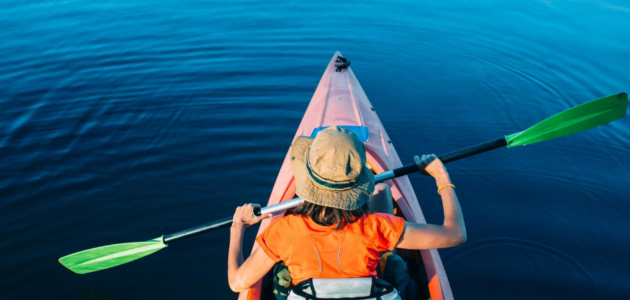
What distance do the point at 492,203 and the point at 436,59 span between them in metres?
3.78

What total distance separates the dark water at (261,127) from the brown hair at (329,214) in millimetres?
1783

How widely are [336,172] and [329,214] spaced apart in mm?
180

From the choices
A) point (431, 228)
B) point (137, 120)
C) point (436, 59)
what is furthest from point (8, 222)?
point (436, 59)

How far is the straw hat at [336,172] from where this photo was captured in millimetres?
1717

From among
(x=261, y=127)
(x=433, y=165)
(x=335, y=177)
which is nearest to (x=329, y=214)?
(x=335, y=177)

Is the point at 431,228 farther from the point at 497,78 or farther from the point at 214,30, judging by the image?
the point at 214,30

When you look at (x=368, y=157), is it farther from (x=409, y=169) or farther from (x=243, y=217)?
(x=243, y=217)

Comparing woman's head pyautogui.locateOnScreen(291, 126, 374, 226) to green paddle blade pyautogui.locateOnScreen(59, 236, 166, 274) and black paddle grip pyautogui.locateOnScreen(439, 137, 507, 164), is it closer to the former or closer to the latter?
black paddle grip pyautogui.locateOnScreen(439, 137, 507, 164)

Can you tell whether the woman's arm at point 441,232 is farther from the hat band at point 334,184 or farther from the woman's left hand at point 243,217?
the woman's left hand at point 243,217

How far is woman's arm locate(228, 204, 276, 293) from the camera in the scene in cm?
189

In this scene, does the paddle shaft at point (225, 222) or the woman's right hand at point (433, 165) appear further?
the paddle shaft at point (225, 222)

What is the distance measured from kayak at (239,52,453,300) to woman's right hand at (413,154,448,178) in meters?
0.59

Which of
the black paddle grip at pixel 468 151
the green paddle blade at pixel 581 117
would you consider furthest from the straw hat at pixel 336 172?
the green paddle blade at pixel 581 117

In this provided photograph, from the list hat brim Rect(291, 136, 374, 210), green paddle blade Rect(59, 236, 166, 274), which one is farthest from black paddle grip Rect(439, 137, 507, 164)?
green paddle blade Rect(59, 236, 166, 274)
